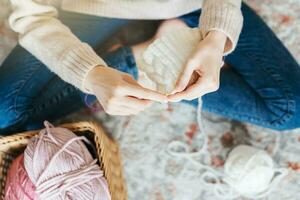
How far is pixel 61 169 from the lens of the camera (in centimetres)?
87

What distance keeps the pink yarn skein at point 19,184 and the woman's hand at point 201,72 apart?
1.18 ft

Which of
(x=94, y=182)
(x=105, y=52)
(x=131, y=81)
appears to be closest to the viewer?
(x=131, y=81)

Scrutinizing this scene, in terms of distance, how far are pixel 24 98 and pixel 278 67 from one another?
51 centimetres

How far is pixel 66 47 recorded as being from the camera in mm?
767

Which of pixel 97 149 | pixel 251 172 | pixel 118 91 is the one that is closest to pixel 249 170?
pixel 251 172

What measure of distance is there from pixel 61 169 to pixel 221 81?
37 centimetres

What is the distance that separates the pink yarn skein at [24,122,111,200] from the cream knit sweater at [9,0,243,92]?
158 mm

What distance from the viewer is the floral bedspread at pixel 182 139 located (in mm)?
1070

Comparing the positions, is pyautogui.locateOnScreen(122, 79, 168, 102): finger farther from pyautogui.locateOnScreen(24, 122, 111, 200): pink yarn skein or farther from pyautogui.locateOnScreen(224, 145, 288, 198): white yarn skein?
pyautogui.locateOnScreen(224, 145, 288, 198): white yarn skein

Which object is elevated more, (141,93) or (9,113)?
(141,93)

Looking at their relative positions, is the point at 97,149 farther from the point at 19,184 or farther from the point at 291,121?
the point at 291,121

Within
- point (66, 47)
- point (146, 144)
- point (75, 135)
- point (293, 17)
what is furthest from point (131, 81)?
point (293, 17)

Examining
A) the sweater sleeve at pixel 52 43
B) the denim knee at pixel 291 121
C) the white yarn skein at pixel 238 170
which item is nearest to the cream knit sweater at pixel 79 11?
the sweater sleeve at pixel 52 43

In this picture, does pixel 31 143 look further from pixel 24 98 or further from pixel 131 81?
pixel 131 81
